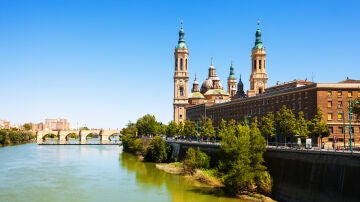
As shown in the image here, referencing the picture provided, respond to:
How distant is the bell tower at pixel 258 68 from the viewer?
136375 mm

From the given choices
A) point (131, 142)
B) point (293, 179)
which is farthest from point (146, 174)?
point (131, 142)

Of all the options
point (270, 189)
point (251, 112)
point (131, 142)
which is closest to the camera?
point (270, 189)

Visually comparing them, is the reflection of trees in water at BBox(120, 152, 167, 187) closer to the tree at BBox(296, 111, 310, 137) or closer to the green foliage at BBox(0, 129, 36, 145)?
the tree at BBox(296, 111, 310, 137)

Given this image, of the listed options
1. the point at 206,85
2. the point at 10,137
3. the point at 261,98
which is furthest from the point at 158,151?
the point at 10,137

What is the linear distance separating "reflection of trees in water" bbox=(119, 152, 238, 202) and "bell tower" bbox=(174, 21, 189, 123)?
268ft

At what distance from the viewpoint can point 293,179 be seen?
4697 cm

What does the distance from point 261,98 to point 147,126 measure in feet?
194

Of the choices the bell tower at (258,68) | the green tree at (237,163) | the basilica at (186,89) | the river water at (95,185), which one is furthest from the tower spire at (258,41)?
the green tree at (237,163)

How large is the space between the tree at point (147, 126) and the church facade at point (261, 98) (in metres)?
16.0

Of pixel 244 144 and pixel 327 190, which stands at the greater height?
pixel 244 144

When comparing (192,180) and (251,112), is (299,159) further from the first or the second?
(251,112)

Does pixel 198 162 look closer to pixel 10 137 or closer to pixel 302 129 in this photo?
pixel 302 129

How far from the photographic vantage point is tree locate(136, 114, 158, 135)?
486 feet

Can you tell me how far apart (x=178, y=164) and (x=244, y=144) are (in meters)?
36.0
